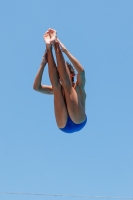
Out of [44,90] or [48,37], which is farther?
[44,90]

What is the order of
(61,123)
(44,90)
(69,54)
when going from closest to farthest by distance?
(69,54)
(61,123)
(44,90)

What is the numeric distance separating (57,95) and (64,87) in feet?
0.64

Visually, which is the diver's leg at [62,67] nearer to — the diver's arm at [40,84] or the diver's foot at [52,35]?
the diver's foot at [52,35]

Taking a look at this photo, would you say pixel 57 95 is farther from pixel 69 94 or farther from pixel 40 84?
pixel 40 84

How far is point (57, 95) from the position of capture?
489 cm

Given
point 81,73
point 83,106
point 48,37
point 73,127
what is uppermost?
point 48,37

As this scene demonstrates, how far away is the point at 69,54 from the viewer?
4691 millimetres

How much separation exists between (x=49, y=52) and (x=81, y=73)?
1.81 ft

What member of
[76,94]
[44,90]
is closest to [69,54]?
[76,94]

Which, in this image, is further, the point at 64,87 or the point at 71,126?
the point at 71,126

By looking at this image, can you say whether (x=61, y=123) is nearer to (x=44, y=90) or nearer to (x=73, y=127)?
(x=73, y=127)

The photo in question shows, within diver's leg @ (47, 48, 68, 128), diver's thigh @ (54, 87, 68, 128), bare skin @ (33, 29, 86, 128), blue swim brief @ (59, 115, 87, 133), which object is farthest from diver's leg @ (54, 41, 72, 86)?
blue swim brief @ (59, 115, 87, 133)

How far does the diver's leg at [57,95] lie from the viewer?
15.5 ft

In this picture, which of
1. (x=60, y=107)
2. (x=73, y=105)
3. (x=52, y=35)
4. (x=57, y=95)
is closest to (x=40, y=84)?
(x=57, y=95)
